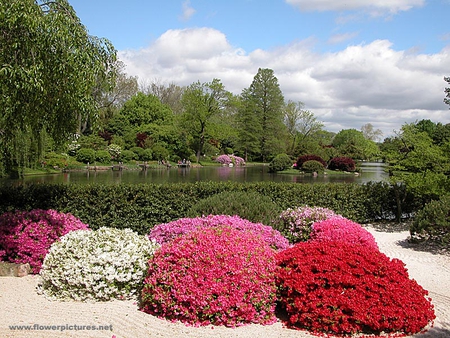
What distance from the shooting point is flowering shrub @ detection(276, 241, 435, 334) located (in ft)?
12.1

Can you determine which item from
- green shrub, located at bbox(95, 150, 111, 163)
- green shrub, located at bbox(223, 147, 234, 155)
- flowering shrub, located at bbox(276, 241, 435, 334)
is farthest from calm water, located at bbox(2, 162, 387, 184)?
green shrub, located at bbox(223, 147, 234, 155)

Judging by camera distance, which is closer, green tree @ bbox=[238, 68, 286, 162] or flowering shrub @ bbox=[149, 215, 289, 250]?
flowering shrub @ bbox=[149, 215, 289, 250]

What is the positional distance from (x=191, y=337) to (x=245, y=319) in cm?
67

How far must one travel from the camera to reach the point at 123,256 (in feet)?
15.1

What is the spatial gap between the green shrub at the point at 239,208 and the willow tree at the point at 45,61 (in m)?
2.77

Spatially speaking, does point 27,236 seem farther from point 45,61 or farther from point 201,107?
point 201,107

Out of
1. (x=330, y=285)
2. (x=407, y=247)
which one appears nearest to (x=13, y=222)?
(x=330, y=285)

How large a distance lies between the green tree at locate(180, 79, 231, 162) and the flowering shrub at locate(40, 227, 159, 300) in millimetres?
39513

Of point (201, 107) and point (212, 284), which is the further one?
point (201, 107)

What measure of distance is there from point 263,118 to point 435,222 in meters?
42.1

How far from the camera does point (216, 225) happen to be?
20.2 feet

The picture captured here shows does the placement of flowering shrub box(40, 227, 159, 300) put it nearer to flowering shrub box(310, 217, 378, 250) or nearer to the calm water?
flowering shrub box(310, 217, 378, 250)

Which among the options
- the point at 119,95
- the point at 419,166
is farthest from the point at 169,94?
the point at 419,166

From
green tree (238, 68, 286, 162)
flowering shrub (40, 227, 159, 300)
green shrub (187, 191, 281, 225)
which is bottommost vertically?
flowering shrub (40, 227, 159, 300)
